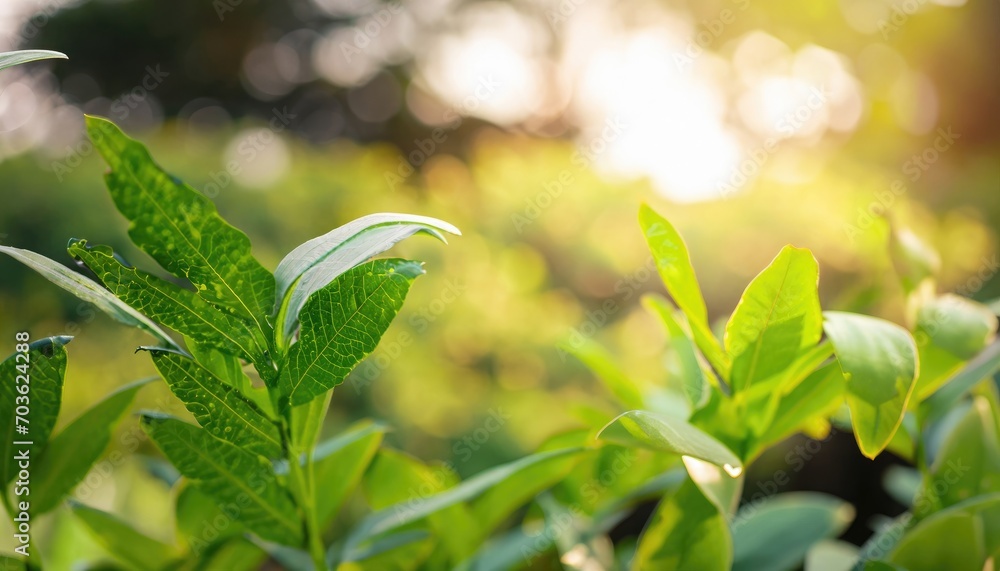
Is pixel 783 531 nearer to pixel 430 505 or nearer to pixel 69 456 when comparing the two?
pixel 430 505

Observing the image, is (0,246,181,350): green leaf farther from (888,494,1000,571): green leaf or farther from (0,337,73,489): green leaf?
(888,494,1000,571): green leaf

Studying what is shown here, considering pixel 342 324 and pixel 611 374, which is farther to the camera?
pixel 611 374

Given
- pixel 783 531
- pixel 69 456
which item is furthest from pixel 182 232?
pixel 783 531

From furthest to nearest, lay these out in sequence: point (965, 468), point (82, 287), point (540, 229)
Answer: point (540, 229) < point (965, 468) < point (82, 287)

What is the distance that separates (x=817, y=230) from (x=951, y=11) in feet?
9.04

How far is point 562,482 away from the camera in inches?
14.3

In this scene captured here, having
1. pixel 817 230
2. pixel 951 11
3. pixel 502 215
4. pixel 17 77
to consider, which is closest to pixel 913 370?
pixel 502 215

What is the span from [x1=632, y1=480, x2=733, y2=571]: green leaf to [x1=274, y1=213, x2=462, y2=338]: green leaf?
154mm

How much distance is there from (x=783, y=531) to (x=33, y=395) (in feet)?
1.06

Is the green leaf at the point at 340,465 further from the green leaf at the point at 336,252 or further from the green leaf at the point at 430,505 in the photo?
the green leaf at the point at 336,252

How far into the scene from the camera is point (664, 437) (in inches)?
7.5

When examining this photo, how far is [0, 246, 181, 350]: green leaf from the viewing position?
184 millimetres

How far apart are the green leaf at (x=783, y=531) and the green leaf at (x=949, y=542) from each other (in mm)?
48

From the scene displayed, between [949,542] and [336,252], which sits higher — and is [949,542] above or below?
below
